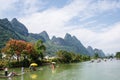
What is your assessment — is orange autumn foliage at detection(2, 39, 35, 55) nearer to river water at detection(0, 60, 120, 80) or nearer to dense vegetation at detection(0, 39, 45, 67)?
dense vegetation at detection(0, 39, 45, 67)

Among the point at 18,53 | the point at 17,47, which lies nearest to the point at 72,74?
the point at 17,47

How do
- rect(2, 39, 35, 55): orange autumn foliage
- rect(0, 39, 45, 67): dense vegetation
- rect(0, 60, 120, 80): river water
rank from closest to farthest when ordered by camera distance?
rect(0, 60, 120, 80): river water < rect(0, 39, 45, 67): dense vegetation < rect(2, 39, 35, 55): orange autumn foliage

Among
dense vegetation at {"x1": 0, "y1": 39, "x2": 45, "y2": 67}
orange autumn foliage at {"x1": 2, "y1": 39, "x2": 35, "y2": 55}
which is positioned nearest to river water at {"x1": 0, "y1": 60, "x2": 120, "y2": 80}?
dense vegetation at {"x1": 0, "y1": 39, "x2": 45, "y2": 67}

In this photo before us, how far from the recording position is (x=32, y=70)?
200 ft

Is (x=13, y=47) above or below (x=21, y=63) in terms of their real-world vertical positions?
above

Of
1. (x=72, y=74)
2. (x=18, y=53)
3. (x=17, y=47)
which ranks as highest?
(x=17, y=47)

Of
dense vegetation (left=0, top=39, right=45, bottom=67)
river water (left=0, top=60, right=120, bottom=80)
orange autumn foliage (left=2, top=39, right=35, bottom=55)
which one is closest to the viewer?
river water (left=0, top=60, right=120, bottom=80)

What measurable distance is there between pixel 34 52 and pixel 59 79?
4937 centimetres

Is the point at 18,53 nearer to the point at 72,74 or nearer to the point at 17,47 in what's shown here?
the point at 17,47

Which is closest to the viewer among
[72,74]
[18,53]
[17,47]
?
[72,74]

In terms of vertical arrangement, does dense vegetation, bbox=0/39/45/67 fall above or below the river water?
above

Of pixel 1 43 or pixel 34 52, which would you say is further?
pixel 1 43

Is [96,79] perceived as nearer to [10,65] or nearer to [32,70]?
[32,70]

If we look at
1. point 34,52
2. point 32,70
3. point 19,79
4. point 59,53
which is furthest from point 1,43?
point 19,79
